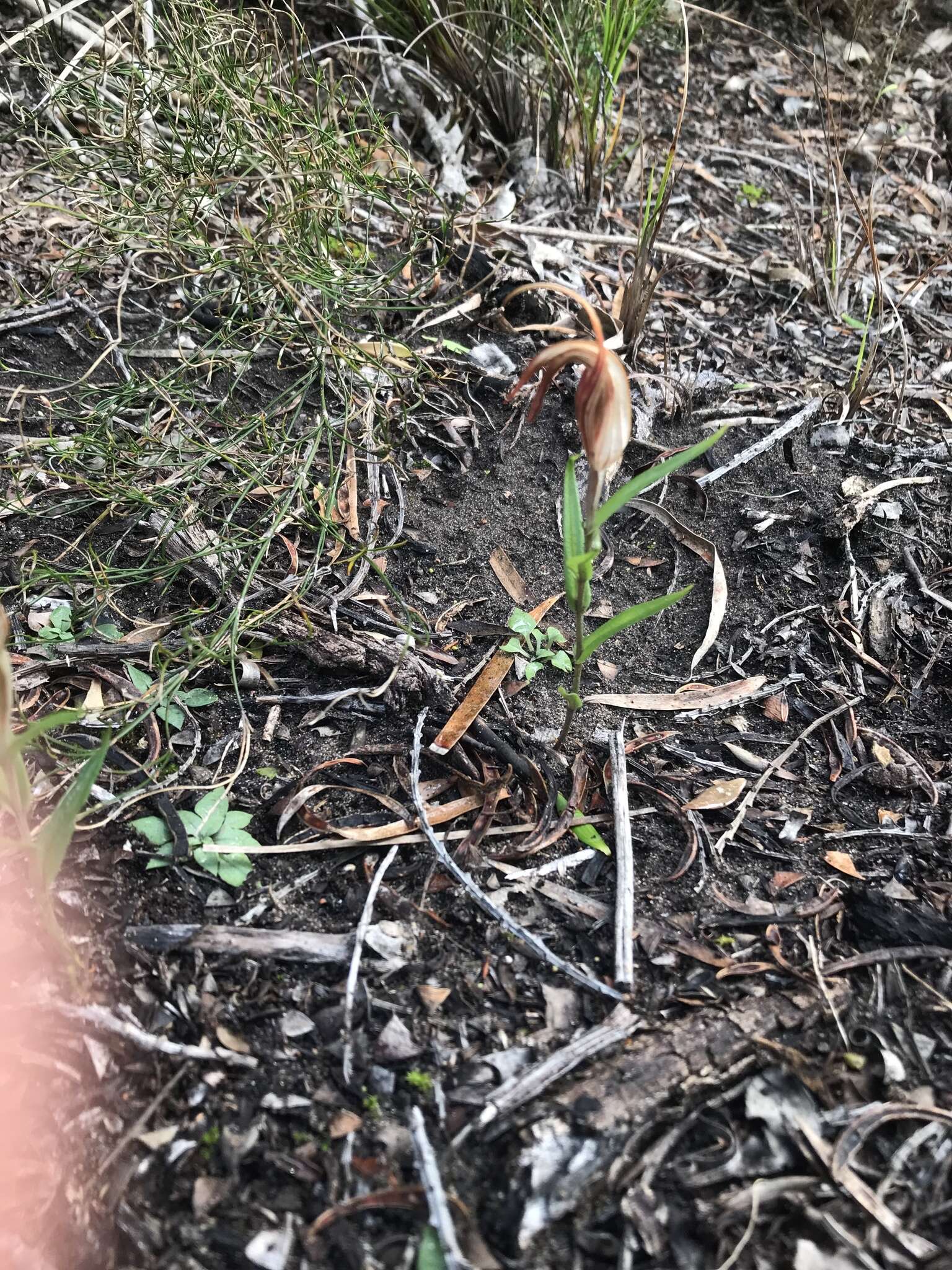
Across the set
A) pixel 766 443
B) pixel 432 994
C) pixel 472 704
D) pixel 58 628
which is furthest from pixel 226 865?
pixel 766 443

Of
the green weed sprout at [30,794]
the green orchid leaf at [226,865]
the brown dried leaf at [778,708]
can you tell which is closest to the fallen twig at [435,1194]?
A: the green orchid leaf at [226,865]

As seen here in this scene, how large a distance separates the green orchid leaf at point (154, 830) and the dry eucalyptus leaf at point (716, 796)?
30.8 inches

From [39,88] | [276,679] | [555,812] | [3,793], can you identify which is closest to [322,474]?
[276,679]

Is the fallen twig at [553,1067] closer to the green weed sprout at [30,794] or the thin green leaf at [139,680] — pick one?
the green weed sprout at [30,794]

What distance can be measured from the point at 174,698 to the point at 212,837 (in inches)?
11.4

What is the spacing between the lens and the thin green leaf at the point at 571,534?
124 centimetres

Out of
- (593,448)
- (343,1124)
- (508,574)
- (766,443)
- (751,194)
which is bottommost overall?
(343,1124)

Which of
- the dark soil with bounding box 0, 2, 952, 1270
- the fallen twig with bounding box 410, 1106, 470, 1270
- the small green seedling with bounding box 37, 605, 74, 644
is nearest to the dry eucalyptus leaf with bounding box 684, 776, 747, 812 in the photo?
the dark soil with bounding box 0, 2, 952, 1270

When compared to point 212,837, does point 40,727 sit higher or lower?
higher

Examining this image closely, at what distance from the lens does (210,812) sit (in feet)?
4.47

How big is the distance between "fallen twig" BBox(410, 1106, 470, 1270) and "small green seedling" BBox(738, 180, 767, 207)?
8.71 feet

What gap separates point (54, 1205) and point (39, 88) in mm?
2771

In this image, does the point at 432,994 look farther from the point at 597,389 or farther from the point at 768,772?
the point at 597,389

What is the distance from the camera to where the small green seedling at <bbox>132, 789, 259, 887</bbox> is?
1305 mm
